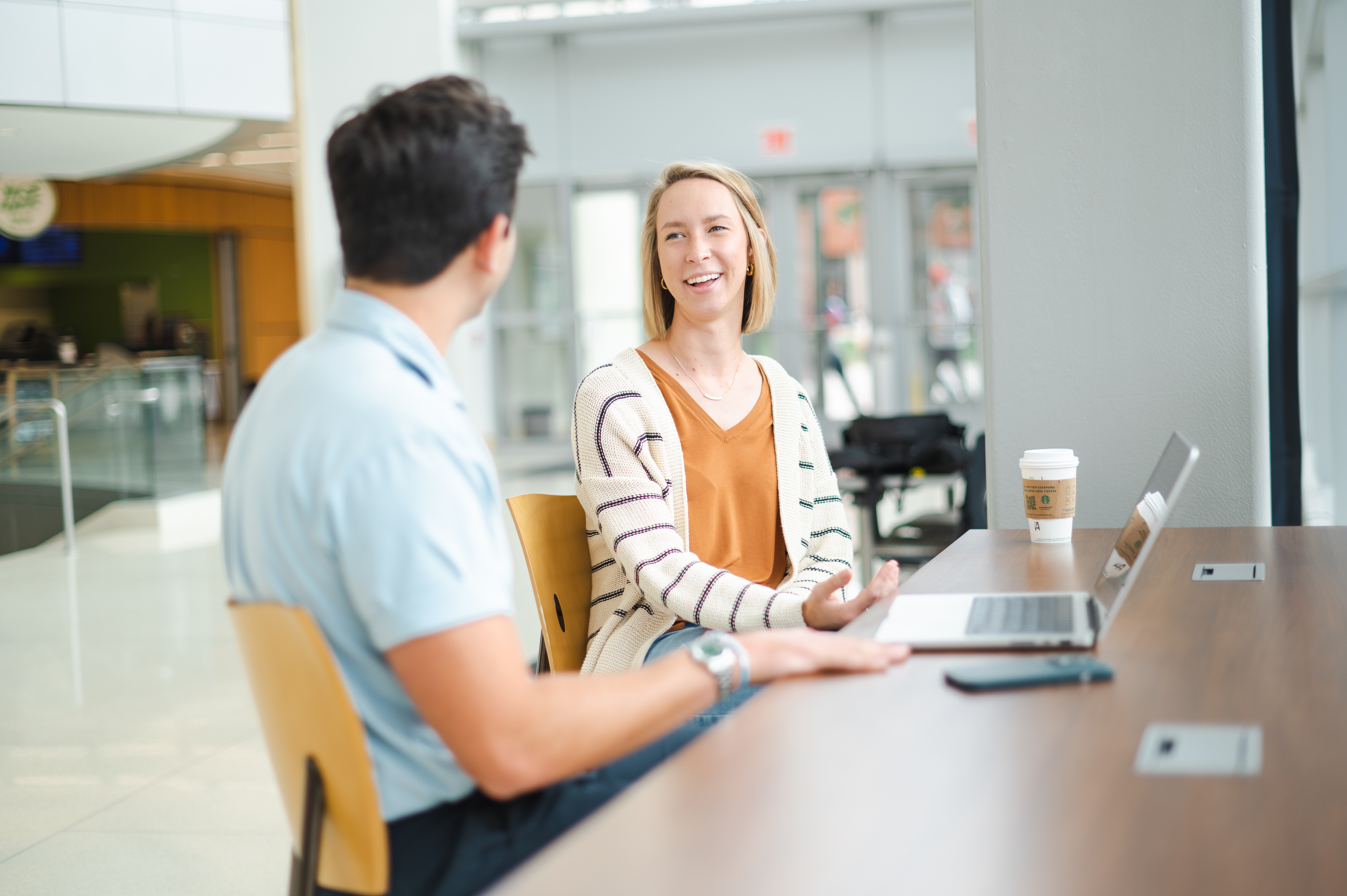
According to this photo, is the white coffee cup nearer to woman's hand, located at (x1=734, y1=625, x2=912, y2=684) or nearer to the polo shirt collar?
woman's hand, located at (x1=734, y1=625, x2=912, y2=684)

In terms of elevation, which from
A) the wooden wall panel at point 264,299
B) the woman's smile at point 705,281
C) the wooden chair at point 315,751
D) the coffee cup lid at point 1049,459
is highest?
the wooden wall panel at point 264,299

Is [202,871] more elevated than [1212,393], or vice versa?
[1212,393]

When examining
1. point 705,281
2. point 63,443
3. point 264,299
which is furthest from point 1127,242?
point 264,299

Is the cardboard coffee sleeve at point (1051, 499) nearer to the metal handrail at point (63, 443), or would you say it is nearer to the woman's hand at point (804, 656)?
the woman's hand at point (804, 656)

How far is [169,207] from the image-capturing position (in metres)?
17.2

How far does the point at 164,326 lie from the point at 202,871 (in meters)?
18.9

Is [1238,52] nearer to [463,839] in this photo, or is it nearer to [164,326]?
[463,839]

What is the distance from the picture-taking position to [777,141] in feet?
35.0

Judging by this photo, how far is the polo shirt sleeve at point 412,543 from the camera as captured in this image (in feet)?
3.17

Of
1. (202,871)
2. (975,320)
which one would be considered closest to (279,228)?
A: (975,320)

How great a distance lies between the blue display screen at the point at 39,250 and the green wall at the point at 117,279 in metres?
0.24

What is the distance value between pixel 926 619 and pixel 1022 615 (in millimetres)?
111

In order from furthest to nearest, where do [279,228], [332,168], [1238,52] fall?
[279,228]
[1238,52]
[332,168]

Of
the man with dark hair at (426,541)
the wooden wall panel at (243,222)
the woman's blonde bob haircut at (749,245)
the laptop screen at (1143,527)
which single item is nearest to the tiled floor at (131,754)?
the woman's blonde bob haircut at (749,245)
